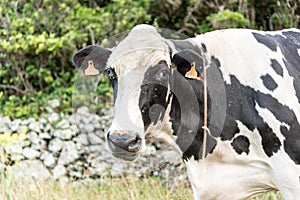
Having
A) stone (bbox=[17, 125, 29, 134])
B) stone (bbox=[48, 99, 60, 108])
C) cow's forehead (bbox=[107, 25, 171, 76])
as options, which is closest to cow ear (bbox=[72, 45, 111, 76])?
cow's forehead (bbox=[107, 25, 171, 76])

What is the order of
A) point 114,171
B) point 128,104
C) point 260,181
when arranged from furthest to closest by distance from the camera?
1. point 114,171
2. point 260,181
3. point 128,104

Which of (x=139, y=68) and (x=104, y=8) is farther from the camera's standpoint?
(x=104, y=8)

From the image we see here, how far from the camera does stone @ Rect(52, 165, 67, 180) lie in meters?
7.16

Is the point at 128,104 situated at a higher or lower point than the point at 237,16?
higher

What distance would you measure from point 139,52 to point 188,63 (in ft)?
0.99

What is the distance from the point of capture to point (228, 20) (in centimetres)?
744

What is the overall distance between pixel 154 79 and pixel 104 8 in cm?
466

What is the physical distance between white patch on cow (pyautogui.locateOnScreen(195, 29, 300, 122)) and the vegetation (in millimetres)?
3566

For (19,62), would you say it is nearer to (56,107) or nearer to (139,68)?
(56,107)

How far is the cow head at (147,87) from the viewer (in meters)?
3.65

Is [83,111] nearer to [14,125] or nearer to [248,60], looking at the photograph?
[14,125]

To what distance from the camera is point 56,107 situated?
8.04m

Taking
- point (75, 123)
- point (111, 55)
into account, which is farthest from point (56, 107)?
point (111, 55)

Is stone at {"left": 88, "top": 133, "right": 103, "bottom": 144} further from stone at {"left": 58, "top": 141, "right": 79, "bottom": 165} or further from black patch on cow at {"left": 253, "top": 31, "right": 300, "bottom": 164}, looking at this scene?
black patch on cow at {"left": 253, "top": 31, "right": 300, "bottom": 164}
